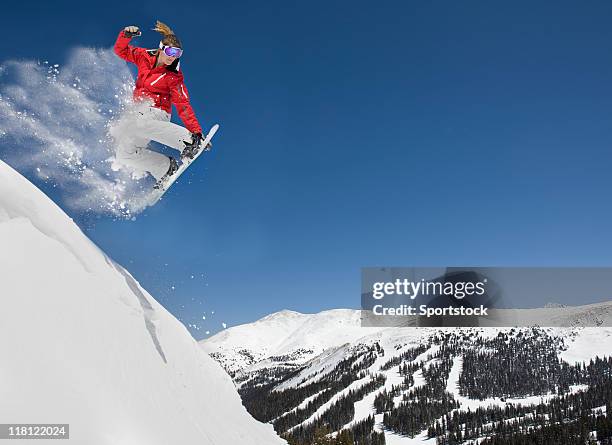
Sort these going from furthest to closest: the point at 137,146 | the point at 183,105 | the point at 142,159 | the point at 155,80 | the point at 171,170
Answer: the point at 171,170 < the point at 142,159 < the point at 137,146 < the point at 183,105 < the point at 155,80

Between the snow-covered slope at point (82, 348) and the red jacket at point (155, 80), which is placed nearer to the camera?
the snow-covered slope at point (82, 348)

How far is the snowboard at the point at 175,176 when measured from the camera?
505 inches

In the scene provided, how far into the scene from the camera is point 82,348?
582cm

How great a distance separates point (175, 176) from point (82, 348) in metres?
8.20

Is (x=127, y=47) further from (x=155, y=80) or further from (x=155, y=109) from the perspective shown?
(x=155, y=109)

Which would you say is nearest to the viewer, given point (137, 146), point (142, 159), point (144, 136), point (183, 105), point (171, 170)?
point (183, 105)

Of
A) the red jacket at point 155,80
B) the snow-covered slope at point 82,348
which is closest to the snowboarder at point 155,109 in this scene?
the red jacket at point 155,80

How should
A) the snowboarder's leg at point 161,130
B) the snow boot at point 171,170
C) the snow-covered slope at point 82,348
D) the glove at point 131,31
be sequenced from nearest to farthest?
the snow-covered slope at point 82,348 → the glove at point 131,31 → the snowboarder's leg at point 161,130 → the snow boot at point 171,170

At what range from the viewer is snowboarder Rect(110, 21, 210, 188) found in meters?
11.6

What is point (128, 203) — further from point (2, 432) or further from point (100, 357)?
point (2, 432)

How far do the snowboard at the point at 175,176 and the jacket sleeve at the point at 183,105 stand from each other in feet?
1.17

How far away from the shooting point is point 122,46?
11.6 meters

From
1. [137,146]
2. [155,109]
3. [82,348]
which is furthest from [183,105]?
[82,348]

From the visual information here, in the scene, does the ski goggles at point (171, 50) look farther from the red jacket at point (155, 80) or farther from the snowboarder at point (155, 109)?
the red jacket at point (155, 80)
